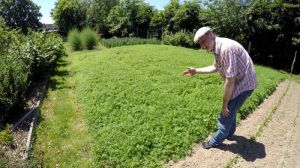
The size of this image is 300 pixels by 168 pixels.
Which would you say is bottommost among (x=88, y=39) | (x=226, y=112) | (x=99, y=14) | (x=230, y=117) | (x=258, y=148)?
(x=258, y=148)

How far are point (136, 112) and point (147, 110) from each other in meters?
0.26

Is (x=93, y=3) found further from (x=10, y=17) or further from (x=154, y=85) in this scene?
(x=154, y=85)

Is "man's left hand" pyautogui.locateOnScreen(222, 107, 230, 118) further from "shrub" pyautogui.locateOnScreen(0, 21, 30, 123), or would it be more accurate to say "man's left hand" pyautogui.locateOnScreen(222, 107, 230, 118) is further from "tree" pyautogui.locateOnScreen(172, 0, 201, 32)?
"tree" pyautogui.locateOnScreen(172, 0, 201, 32)

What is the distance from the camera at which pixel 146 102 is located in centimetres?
686

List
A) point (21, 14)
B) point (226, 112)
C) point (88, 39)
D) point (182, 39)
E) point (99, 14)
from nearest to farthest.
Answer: point (226, 112), point (88, 39), point (182, 39), point (99, 14), point (21, 14)

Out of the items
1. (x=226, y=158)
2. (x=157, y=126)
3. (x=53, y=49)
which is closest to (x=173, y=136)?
(x=157, y=126)

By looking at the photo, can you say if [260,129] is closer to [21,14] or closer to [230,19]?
[230,19]

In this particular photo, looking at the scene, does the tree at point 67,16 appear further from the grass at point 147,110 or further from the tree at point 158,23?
the grass at point 147,110

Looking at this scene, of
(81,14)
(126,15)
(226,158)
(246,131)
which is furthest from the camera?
(81,14)

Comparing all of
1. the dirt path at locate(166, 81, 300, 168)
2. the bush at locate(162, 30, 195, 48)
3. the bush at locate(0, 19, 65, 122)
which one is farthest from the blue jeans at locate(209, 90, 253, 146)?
the bush at locate(162, 30, 195, 48)

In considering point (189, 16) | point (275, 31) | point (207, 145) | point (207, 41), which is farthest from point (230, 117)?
point (189, 16)

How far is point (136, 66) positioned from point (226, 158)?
22.9ft

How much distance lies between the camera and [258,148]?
190 inches

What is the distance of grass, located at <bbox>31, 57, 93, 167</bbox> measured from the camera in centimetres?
485
